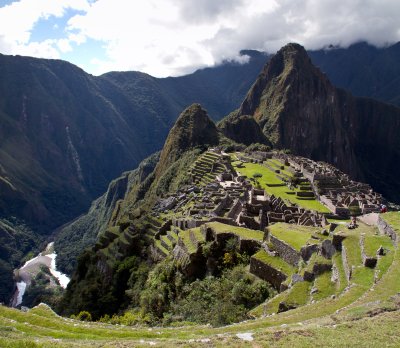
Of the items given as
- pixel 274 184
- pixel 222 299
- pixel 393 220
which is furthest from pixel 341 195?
pixel 222 299

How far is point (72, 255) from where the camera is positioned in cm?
13750

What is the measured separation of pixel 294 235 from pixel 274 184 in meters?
43.9

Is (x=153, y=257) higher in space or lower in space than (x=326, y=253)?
lower

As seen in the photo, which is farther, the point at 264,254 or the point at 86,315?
the point at 86,315

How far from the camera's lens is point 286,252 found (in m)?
21.0

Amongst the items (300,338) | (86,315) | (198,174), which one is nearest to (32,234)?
(198,174)

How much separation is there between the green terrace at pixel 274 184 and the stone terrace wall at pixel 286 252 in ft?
91.0

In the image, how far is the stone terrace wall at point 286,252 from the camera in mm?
20161

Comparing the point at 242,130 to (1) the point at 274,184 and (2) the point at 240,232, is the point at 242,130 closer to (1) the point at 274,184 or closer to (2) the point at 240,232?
(1) the point at 274,184

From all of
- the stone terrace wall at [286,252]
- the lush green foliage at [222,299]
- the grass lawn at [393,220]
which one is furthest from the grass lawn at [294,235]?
the grass lawn at [393,220]

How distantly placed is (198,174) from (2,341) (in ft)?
236

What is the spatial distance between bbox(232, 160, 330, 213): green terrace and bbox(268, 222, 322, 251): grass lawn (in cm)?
2472

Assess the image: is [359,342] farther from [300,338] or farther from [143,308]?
[143,308]

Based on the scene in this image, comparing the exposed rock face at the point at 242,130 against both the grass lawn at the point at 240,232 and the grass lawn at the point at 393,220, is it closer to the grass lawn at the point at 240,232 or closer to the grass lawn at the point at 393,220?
the grass lawn at the point at 240,232
